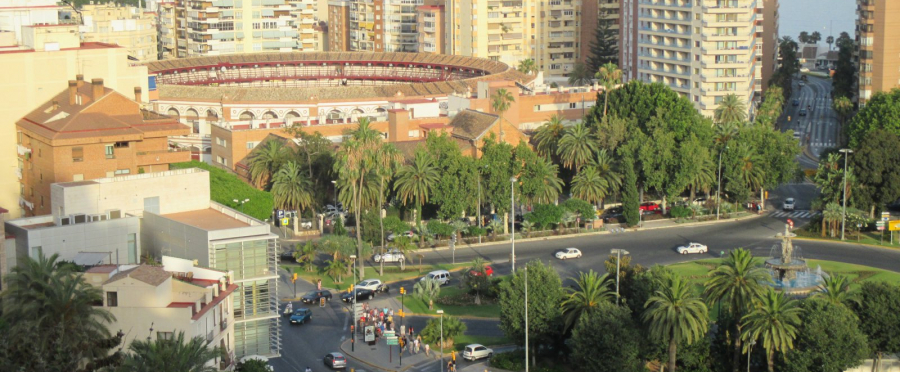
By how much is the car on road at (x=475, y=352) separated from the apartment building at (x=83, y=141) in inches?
1162

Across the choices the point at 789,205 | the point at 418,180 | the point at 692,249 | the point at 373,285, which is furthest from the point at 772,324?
the point at 789,205

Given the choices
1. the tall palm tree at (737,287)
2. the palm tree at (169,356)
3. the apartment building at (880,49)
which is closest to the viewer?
the palm tree at (169,356)

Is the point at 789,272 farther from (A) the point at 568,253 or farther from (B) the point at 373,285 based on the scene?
(B) the point at 373,285

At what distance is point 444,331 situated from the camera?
86.0m

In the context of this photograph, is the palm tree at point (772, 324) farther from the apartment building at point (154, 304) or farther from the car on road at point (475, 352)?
the apartment building at point (154, 304)

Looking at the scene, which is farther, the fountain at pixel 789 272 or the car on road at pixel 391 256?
the car on road at pixel 391 256

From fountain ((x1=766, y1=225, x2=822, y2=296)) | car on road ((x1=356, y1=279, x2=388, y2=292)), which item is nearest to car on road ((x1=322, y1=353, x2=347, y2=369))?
car on road ((x1=356, y1=279, x2=388, y2=292))

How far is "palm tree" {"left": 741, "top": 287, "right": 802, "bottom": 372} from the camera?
7831 cm

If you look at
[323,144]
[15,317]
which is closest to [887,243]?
[323,144]

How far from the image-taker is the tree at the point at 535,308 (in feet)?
271

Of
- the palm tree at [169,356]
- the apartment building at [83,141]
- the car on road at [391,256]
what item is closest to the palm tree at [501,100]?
the car on road at [391,256]

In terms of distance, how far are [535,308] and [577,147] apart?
4385cm

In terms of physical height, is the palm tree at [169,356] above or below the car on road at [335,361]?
above

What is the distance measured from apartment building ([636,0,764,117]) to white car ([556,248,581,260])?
56.7 meters
